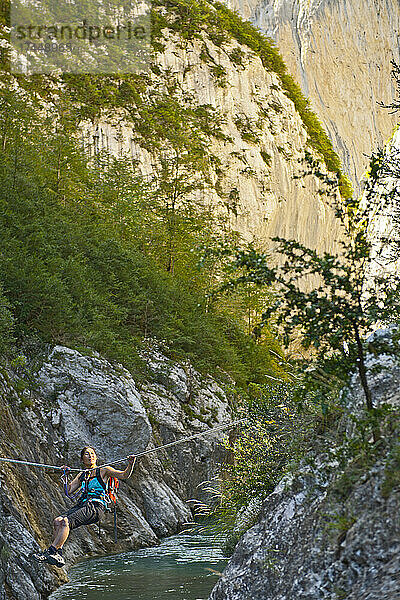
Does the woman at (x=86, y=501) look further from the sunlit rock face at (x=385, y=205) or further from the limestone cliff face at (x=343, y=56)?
the limestone cliff face at (x=343, y=56)

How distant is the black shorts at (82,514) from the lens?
280 inches

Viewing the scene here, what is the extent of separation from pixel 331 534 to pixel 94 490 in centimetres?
415

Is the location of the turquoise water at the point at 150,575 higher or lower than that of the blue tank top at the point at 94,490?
lower

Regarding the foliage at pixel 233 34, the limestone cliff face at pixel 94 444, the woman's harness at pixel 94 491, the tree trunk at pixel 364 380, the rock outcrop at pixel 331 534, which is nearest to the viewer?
the rock outcrop at pixel 331 534

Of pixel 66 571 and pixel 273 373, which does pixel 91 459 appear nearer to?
pixel 66 571

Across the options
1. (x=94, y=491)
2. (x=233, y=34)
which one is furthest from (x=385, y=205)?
(x=233, y=34)

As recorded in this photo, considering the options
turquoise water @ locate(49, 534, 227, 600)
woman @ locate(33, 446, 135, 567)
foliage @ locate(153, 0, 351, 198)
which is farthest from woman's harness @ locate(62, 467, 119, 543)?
foliage @ locate(153, 0, 351, 198)

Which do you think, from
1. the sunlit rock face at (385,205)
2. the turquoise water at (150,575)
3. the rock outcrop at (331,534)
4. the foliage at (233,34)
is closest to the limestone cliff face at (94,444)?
the turquoise water at (150,575)

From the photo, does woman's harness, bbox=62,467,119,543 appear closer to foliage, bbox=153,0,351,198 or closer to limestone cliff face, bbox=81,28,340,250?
limestone cliff face, bbox=81,28,340,250

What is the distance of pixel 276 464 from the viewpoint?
6.61 metres

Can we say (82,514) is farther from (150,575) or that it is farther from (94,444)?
(94,444)

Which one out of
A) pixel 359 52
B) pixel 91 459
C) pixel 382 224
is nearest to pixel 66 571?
pixel 91 459

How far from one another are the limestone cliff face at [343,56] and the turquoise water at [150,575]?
25611mm

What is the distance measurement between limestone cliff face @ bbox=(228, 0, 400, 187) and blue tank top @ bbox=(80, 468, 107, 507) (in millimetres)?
27520
